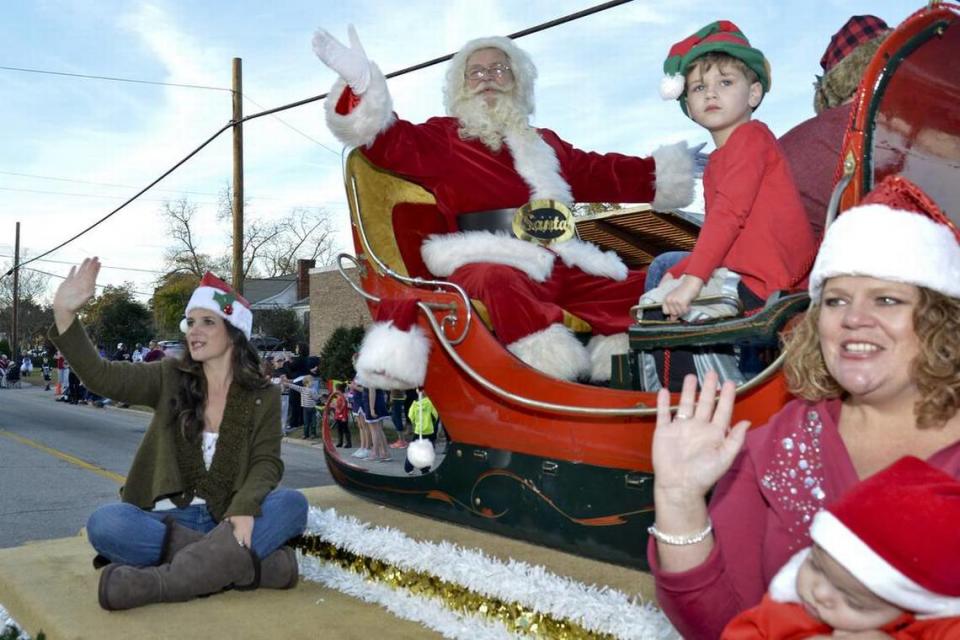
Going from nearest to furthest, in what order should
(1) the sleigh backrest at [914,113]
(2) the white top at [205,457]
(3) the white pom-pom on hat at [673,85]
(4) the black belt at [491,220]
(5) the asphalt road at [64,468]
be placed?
1. (1) the sleigh backrest at [914,113]
2. (3) the white pom-pom on hat at [673,85]
3. (2) the white top at [205,457]
4. (4) the black belt at [491,220]
5. (5) the asphalt road at [64,468]

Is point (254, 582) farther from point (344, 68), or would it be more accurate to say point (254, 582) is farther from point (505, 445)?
point (344, 68)

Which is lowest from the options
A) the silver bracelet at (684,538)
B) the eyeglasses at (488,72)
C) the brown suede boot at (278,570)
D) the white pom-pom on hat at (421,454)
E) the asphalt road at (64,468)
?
the asphalt road at (64,468)

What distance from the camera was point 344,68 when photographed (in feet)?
12.0

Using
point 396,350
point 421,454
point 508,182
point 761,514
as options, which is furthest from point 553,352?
point 761,514

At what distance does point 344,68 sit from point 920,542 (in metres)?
3.05

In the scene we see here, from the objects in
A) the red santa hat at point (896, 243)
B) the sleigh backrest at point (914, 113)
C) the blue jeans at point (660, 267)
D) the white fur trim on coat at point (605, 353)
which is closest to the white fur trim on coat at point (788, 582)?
the red santa hat at point (896, 243)

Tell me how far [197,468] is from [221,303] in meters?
0.63

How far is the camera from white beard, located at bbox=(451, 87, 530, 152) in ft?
13.2

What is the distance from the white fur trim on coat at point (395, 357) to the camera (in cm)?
345

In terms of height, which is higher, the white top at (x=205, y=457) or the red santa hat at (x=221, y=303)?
the red santa hat at (x=221, y=303)

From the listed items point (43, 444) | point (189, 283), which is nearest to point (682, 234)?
point (43, 444)

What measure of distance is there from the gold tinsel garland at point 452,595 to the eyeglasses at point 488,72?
2.18 metres

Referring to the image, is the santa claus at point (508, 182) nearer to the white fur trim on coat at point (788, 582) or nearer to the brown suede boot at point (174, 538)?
the brown suede boot at point (174, 538)

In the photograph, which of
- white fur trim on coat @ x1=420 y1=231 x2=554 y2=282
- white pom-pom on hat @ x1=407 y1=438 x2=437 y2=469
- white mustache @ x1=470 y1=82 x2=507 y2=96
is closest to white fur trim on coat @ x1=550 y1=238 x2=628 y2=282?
white fur trim on coat @ x1=420 y1=231 x2=554 y2=282
